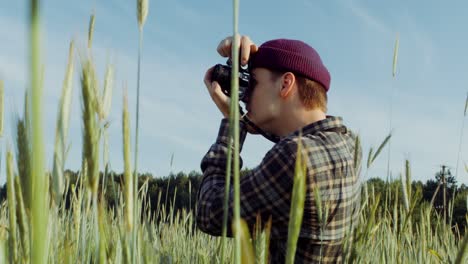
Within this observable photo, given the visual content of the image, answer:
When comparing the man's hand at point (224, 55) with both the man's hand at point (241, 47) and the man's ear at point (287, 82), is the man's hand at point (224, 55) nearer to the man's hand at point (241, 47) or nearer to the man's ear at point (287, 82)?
the man's hand at point (241, 47)

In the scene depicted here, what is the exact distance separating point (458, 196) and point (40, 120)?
30.9ft

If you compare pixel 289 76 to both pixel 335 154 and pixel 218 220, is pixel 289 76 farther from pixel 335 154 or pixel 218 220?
pixel 218 220

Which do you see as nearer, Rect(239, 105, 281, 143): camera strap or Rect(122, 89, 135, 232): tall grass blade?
Rect(122, 89, 135, 232): tall grass blade

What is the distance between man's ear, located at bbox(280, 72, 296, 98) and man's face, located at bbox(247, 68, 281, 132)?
18 mm

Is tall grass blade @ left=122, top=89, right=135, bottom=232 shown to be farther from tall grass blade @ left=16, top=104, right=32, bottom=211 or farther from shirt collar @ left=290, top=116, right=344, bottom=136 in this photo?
shirt collar @ left=290, top=116, right=344, bottom=136

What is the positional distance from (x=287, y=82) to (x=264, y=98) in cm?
11

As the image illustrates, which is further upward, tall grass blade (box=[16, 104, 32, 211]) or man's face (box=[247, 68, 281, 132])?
man's face (box=[247, 68, 281, 132])

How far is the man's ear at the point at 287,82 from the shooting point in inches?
76.8

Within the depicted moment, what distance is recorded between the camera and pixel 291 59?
2.00 m

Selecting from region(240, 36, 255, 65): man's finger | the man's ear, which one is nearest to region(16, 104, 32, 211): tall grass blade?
region(240, 36, 255, 65): man's finger

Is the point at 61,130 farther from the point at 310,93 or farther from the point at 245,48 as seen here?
the point at 310,93

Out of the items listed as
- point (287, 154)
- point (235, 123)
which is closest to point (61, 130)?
point (235, 123)

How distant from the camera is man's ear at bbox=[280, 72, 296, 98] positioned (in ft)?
6.40

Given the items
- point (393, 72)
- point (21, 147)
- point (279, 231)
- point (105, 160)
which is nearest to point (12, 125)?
point (21, 147)
